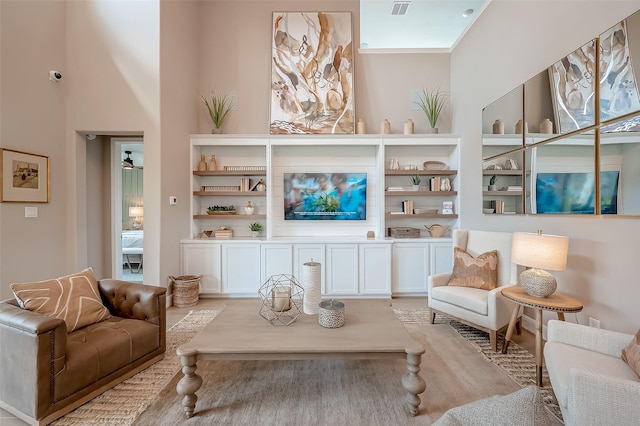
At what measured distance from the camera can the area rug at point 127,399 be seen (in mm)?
1727

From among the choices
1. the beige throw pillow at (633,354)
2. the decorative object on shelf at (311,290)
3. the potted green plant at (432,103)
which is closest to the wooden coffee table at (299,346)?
the decorative object on shelf at (311,290)

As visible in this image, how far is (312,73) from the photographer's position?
14.7ft

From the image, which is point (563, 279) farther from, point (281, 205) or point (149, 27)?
point (149, 27)

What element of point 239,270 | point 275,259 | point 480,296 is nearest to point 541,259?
point 480,296

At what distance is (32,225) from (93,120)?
1.42 metres

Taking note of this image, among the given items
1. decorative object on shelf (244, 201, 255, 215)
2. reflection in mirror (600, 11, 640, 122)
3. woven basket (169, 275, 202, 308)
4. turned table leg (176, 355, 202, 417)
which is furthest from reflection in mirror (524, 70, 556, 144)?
woven basket (169, 275, 202, 308)

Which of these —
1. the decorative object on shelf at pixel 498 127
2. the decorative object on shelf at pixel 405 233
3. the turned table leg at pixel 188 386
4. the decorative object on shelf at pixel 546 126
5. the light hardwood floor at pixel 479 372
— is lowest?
the light hardwood floor at pixel 479 372

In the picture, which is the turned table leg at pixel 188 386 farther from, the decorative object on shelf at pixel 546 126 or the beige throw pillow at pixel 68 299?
the decorative object on shelf at pixel 546 126

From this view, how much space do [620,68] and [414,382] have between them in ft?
8.59

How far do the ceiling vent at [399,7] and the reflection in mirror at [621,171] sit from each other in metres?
3.46

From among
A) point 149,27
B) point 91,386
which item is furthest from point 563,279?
point 149,27

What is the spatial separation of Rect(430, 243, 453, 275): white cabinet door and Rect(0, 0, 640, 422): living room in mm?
440

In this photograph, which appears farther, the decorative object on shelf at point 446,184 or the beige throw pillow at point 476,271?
the decorative object on shelf at point 446,184

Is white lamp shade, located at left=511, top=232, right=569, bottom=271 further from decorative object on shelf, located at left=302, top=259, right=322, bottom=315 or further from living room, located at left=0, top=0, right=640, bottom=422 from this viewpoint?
decorative object on shelf, located at left=302, top=259, right=322, bottom=315
